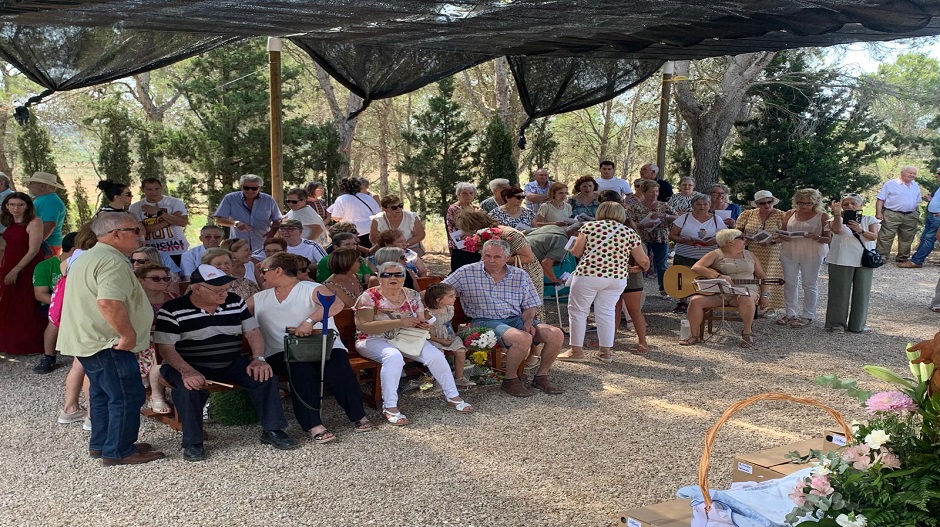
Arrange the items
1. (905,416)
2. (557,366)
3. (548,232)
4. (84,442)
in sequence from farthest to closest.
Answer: (548,232) → (557,366) → (84,442) → (905,416)

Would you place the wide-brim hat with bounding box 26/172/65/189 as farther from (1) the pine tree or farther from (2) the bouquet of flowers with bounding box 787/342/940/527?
(1) the pine tree

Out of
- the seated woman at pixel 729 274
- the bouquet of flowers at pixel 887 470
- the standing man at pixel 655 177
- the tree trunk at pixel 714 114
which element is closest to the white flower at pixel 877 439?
the bouquet of flowers at pixel 887 470

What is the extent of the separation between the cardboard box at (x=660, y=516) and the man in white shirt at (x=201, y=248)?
13.8ft

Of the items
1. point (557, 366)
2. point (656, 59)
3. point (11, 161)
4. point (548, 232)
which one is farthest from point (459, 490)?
point (11, 161)

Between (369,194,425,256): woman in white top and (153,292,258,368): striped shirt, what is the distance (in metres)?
2.97

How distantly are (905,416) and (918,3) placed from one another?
3.97 meters

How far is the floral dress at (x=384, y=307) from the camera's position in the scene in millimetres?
5543

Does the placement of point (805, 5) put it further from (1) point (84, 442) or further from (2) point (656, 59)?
(1) point (84, 442)

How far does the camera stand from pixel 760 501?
2.82 metres

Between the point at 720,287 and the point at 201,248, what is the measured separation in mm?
4351

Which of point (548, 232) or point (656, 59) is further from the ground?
point (656, 59)

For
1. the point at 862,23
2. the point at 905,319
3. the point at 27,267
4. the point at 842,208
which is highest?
the point at 862,23

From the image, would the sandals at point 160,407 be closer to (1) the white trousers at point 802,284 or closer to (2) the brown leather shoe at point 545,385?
(2) the brown leather shoe at point 545,385

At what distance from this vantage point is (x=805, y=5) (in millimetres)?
5797
